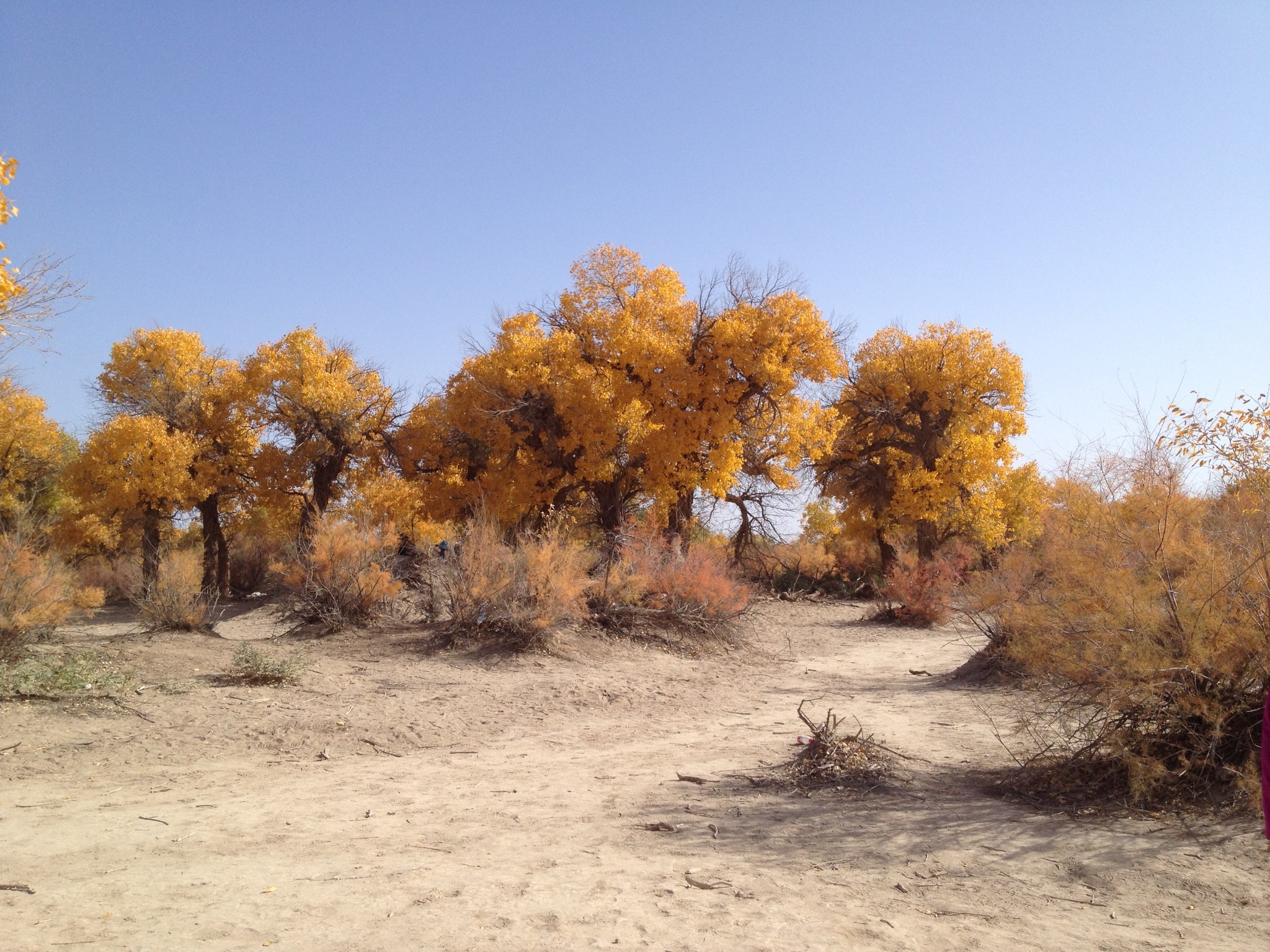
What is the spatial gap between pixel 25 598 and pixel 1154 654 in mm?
11830

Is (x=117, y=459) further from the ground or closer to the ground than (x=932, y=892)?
further from the ground

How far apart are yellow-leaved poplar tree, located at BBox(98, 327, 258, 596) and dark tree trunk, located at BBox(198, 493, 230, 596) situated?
3cm

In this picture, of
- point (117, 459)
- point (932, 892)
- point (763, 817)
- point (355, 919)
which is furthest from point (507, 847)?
point (117, 459)

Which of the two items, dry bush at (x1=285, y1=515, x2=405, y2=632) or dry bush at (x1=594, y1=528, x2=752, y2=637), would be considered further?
dry bush at (x1=594, y1=528, x2=752, y2=637)

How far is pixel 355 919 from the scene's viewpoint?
420 cm

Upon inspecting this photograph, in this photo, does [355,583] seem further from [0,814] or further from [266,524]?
[266,524]

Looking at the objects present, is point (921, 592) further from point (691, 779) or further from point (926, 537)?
point (691, 779)

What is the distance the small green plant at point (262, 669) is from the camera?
10.5 meters

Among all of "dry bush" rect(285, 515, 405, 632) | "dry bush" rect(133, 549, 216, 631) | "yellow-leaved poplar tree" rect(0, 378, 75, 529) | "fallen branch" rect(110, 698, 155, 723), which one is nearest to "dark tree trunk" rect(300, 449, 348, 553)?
"yellow-leaved poplar tree" rect(0, 378, 75, 529)

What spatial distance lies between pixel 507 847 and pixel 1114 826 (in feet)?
13.2

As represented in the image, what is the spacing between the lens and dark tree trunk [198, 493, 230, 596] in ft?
86.1

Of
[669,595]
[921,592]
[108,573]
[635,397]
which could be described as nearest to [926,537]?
[921,592]

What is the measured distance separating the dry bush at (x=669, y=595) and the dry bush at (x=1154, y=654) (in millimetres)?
8881

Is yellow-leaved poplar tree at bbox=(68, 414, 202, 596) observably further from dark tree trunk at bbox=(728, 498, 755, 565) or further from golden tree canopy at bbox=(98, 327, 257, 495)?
dark tree trunk at bbox=(728, 498, 755, 565)
